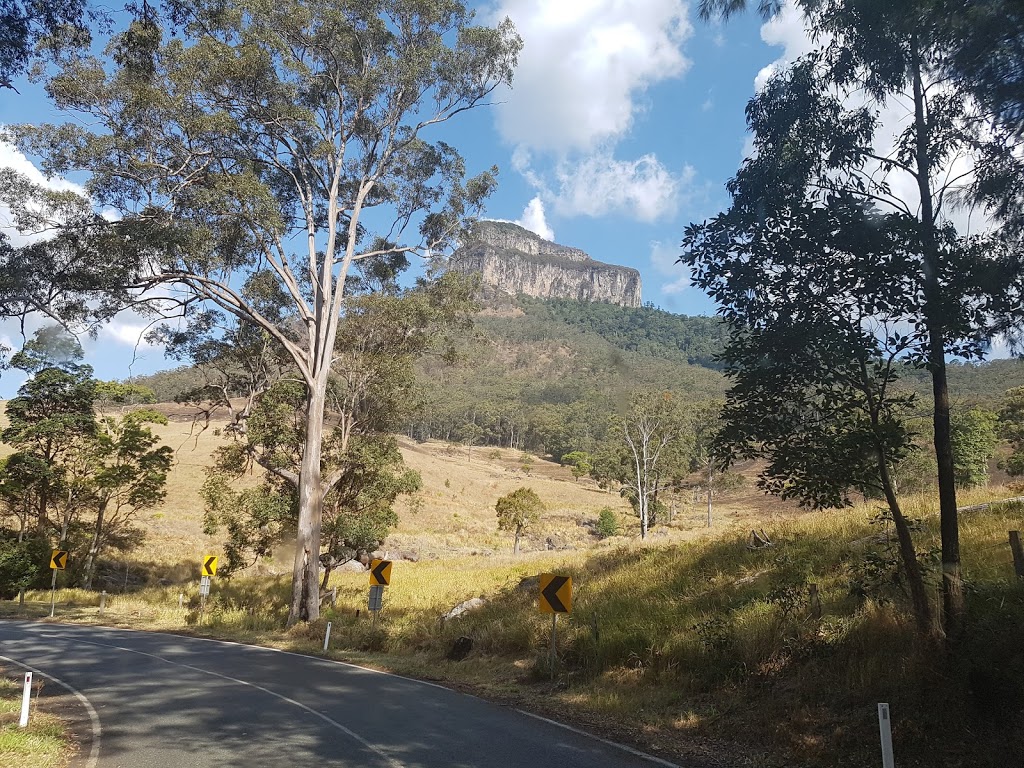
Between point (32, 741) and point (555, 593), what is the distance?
26.8 ft

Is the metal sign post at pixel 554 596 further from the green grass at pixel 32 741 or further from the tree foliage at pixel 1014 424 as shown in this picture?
the tree foliage at pixel 1014 424

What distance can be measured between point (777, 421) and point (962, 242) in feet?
9.80

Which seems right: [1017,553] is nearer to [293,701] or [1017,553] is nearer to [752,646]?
[752,646]

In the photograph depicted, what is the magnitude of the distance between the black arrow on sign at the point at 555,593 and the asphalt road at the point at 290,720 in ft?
7.76

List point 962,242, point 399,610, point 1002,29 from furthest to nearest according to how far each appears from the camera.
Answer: point 399,610
point 962,242
point 1002,29

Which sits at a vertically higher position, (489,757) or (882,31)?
(882,31)

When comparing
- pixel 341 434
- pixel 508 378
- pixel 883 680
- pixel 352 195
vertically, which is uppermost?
pixel 508 378

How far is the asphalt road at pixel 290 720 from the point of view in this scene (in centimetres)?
691

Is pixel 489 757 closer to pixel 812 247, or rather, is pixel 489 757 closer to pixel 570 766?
pixel 570 766

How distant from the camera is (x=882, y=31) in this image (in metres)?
8.06

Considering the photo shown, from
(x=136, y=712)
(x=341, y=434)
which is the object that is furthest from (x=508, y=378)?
(x=136, y=712)

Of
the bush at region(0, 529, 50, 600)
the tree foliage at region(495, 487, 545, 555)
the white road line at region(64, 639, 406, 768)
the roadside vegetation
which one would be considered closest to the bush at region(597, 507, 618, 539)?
the tree foliage at region(495, 487, 545, 555)

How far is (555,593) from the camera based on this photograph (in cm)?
1239

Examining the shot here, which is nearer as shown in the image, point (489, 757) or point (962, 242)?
point (489, 757)
